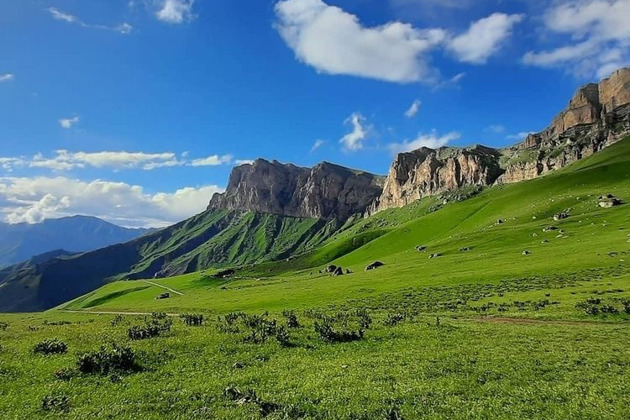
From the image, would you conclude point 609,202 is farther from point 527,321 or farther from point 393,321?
point 393,321

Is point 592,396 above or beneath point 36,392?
beneath

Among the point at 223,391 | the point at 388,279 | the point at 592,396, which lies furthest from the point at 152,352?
the point at 388,279

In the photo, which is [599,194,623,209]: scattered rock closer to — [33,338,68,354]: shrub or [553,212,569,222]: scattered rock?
[553,212,569,222]: scattered rock

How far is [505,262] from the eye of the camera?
109000mm

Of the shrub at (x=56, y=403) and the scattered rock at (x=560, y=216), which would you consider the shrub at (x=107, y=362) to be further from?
the scattered rock at (x=560, y=216)

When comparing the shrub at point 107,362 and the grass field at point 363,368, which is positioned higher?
the shrub at point 107,362

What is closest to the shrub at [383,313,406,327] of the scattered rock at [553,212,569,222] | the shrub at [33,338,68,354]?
the shrub at [33,338,68,354]

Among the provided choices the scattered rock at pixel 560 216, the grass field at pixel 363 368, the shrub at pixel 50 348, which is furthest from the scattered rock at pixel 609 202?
the shrub at pixel 50 348

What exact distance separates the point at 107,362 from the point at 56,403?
6.65 m

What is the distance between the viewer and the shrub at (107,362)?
92.6 ft

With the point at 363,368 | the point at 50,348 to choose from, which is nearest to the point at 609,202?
the point at 363,368

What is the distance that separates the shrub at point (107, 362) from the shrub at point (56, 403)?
15.6 ft

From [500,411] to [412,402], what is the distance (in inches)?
171

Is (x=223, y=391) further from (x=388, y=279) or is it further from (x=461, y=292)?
(x=388, y=279)
